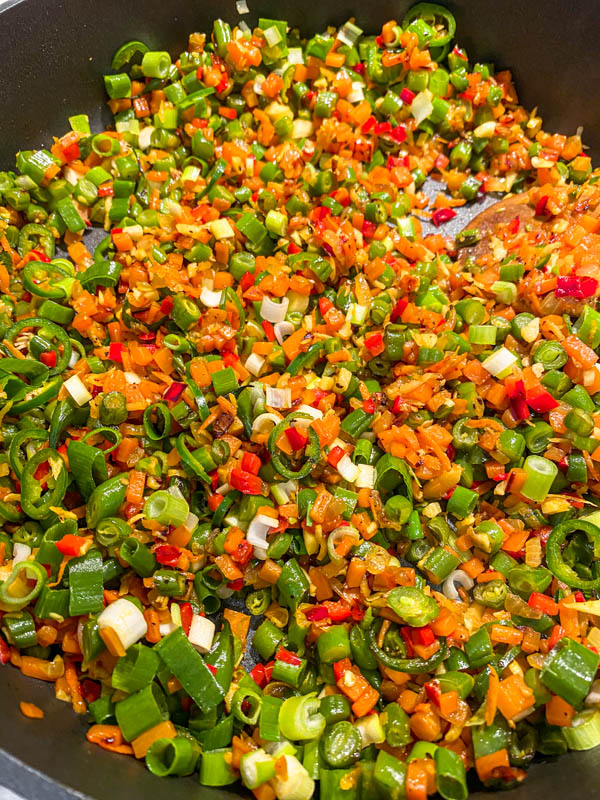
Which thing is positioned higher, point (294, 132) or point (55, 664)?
point (294, 132)

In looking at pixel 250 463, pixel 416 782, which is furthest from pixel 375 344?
pixel 416 782

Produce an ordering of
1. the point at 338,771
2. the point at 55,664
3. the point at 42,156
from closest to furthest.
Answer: the point at 338,771 → the point at 55,664 → the point at 42,156

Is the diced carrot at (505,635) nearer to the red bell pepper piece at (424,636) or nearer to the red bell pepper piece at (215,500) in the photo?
the red bell pepper piece at (424,636)

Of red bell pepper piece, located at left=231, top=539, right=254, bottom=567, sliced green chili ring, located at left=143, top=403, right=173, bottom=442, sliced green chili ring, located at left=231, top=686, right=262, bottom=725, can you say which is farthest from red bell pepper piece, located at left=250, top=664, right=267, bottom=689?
sliced green chili ring, located at left=143, top=403, right=173, bottom=442

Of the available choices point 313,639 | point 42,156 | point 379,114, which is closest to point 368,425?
point 313,639

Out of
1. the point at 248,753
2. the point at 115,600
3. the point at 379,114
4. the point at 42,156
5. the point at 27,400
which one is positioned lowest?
the point at 248,753

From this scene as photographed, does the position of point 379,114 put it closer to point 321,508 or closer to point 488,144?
point 488,144

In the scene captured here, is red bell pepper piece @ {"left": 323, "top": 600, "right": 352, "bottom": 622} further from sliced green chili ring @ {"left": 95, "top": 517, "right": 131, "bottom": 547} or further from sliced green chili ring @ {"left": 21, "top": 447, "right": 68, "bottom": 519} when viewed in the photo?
sliced green chili ring @ {"left": 21, "top": 447, "right": 68, "bottom": 519}

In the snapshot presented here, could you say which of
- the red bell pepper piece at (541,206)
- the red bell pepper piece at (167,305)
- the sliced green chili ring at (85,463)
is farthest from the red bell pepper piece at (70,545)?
the red bell pepper piece at (541,206)
